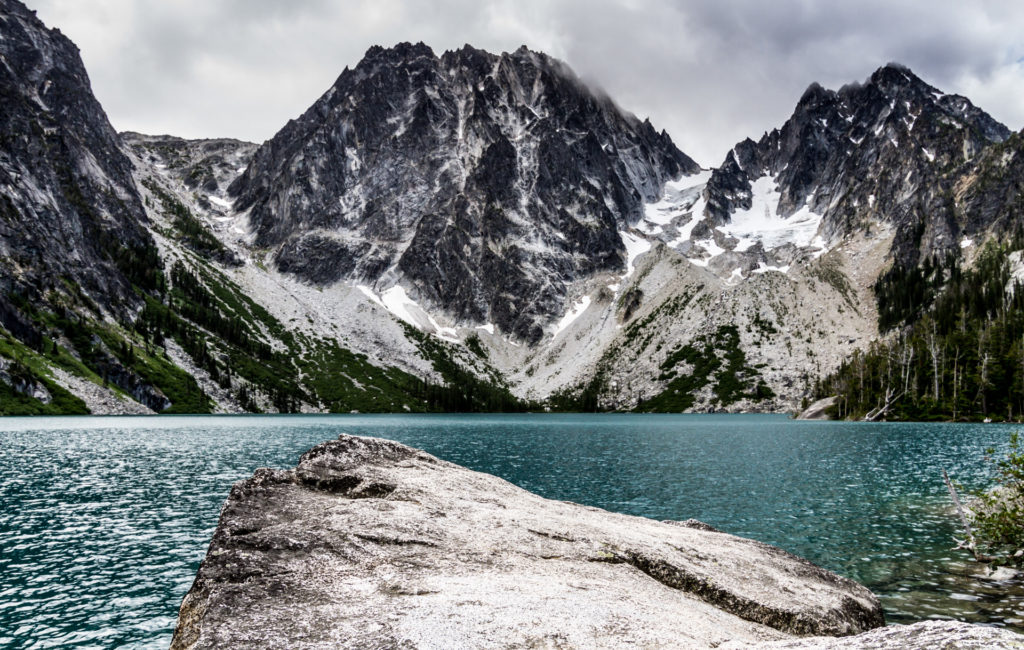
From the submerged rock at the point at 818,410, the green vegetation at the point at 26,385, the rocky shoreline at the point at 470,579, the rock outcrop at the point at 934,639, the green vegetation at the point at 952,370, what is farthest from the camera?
the submerged rock at the point at 818,410

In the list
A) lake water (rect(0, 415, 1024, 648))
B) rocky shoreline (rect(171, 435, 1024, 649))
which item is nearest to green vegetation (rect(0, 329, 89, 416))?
lake water (rect(0, 415, 1024, 648))

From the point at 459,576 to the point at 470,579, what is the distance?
1.10 ft

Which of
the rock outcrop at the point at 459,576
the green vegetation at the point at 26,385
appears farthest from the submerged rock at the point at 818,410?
the green vegetation at the point at 26,385

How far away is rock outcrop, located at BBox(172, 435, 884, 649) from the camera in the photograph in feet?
33.3

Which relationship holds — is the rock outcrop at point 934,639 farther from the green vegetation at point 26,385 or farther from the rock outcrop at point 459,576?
the green vegetation at point 26,385

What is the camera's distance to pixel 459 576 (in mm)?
13117

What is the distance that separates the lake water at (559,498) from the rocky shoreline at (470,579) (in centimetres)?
735

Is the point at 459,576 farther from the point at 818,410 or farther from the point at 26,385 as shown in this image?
the point at 26,385

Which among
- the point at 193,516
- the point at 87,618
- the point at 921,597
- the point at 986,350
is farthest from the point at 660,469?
the point at 986,350

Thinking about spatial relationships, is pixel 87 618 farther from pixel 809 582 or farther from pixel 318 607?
pixel 809 582

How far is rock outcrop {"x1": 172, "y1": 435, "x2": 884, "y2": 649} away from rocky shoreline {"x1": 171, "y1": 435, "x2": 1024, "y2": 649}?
47 millimetres

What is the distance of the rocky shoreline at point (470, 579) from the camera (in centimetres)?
995

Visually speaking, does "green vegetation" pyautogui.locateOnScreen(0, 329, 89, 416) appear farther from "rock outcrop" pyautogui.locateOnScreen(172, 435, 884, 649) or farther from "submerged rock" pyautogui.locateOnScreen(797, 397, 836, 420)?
"submerged rock" pyautogui.locateOnScreen(797, 397, 836, 420)

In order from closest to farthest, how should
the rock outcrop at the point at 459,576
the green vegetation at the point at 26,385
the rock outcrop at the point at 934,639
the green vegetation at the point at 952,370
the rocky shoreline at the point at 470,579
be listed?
the rock outcrop at the point at 934,639 < the rocky shoreline at the point at 470,579 < the rock outcrop at the point at 459,576 < the green vegetation at the point at 952,370 < the green vegetation at the point at 26,385
